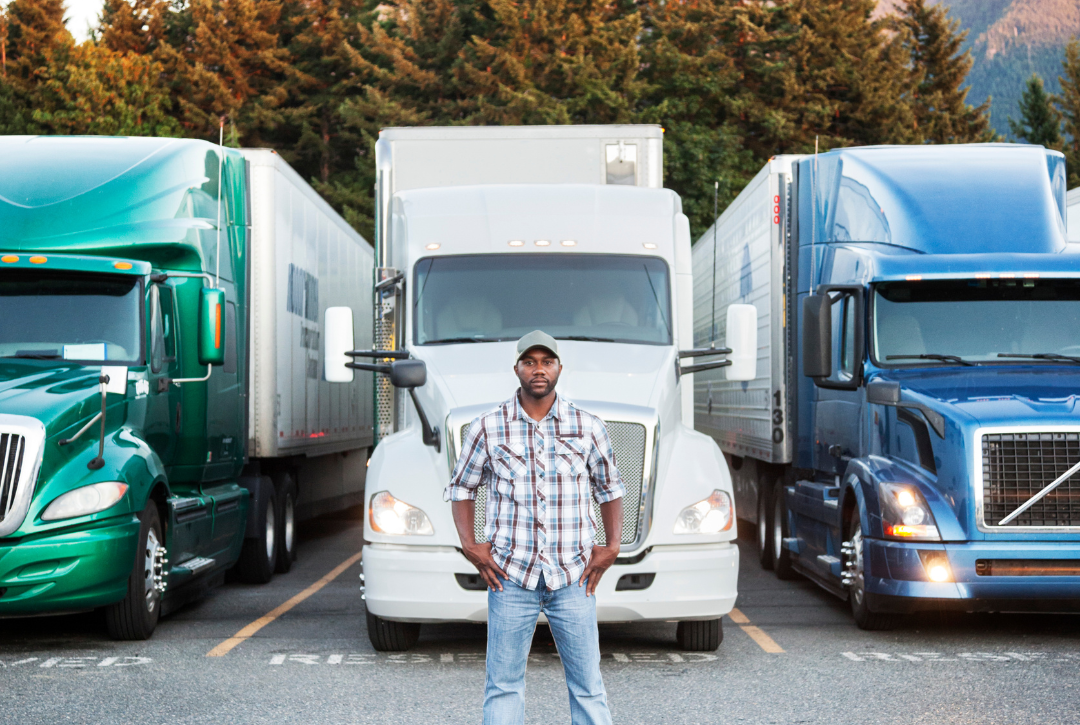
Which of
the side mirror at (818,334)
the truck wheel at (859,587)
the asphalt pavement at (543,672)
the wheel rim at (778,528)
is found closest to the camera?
the asphalt pavement at (543,672)

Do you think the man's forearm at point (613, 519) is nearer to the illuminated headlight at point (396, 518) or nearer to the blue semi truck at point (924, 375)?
the illuminated headlight at point (396, 518)

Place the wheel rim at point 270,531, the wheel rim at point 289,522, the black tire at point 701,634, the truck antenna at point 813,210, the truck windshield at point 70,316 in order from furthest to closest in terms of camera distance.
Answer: the wheel rim at point 289,522 → the wheel rim at point 270,531 → the truck antenna at point 813,210 → the truck windshield at point 70,316 → the black tire at point 701,634

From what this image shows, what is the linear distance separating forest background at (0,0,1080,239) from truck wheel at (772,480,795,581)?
24859mm

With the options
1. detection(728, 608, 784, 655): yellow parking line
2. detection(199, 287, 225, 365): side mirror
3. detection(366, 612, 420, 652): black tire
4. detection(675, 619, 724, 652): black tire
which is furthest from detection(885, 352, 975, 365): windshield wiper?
detection(199, 287, 225, 365): side mirror

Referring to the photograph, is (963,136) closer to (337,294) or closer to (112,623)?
(337,294)

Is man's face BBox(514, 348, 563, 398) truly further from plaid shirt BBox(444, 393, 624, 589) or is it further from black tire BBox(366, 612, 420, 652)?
black tire BBox(366, 612, 420, 652)

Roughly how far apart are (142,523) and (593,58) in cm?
3540

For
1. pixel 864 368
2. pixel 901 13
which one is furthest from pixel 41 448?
pixel 901 13

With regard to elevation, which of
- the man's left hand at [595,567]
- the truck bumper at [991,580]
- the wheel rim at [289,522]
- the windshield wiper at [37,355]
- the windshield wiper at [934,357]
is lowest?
the wheel rim at [289,522]

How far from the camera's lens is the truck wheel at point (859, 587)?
1020 centimetres

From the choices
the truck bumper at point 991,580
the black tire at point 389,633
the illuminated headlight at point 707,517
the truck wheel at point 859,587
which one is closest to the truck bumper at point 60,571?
the black tire at point 389,633

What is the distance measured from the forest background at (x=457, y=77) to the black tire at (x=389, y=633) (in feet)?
98.4

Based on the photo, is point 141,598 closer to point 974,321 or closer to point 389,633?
point 389,633

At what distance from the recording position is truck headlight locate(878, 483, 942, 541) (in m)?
9.57
